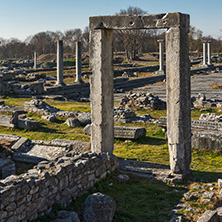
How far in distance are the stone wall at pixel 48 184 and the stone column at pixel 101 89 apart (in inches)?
26.6

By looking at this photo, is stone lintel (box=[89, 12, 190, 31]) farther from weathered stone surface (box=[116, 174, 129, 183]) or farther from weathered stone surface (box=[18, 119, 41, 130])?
weathered stone surface (box=[18, 119, 41, 130])

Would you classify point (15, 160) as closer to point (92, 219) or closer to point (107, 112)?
point (107, 112)

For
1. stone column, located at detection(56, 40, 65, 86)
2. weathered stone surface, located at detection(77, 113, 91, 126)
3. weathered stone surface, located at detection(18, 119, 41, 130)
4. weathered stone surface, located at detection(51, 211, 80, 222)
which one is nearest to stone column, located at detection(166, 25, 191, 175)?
weathered stone surface, located at detection(51, 211, 80, 222)

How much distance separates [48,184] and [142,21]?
407cm

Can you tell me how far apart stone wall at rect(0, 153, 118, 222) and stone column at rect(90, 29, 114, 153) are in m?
0.68

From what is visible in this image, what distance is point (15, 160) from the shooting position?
10352 millimetres

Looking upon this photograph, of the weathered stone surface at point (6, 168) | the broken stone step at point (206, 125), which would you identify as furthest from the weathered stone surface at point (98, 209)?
the broken stone step at point (206, 125)

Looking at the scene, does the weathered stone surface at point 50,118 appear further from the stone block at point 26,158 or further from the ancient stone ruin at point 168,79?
the ancient stone ruin at point 168,79

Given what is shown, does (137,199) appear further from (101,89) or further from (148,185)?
(101,89)

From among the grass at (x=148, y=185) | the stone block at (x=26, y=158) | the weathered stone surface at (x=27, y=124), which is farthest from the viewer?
the weathered stone surface at (x=27, y=124)

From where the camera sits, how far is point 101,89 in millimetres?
8758

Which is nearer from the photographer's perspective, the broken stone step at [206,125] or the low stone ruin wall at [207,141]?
the low stone ruin wall at [207,141]

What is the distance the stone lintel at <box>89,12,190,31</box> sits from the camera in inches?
Result: 314

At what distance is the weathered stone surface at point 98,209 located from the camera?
6129mm
